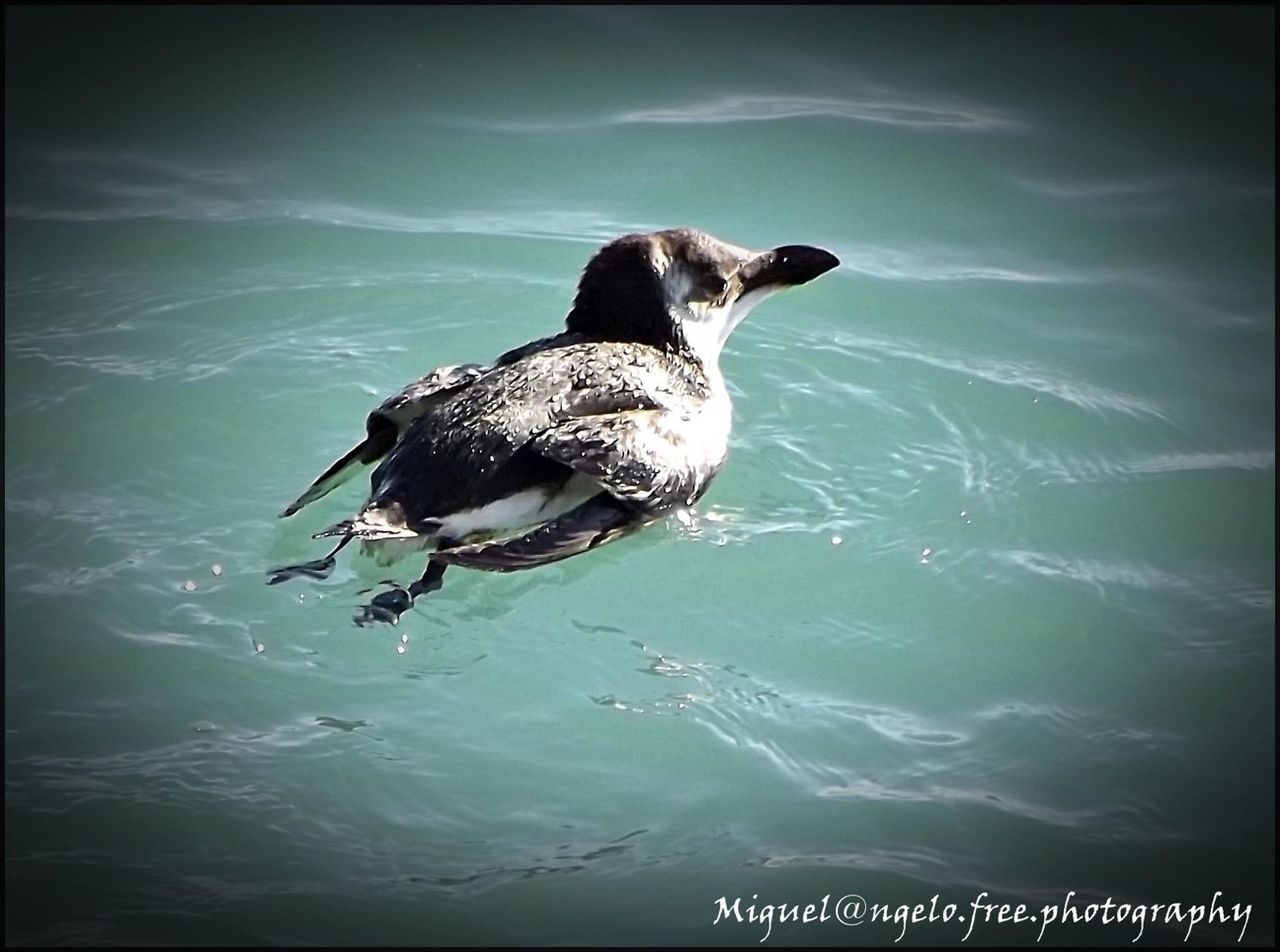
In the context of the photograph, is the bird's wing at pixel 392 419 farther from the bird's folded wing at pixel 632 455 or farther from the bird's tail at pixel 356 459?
the bird's folded wing at pixel 632 455

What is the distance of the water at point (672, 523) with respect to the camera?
5609mm

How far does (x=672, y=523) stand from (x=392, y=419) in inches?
45.5

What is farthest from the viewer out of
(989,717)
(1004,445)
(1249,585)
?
(1004,445)

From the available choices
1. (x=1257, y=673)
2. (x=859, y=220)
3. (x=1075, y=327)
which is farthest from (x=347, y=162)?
(x=1257, y=673)

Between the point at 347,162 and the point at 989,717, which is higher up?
the point at 347,162

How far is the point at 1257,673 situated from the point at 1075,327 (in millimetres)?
2798

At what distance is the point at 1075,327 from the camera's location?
9023 mm

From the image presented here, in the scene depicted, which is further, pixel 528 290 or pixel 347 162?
pixel 347 162

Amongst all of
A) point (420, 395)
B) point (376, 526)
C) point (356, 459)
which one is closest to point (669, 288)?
point (420, 395)

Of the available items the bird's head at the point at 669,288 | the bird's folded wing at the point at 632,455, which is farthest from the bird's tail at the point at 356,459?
the bird's head at the point at 669,288

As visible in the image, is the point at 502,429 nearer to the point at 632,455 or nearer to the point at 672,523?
the point at 632,455

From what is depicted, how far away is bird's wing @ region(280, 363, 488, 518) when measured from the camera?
684cm

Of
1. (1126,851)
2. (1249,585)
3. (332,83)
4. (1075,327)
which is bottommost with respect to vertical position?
(1126,851)

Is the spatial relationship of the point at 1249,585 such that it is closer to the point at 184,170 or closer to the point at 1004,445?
the point at 1004,445
